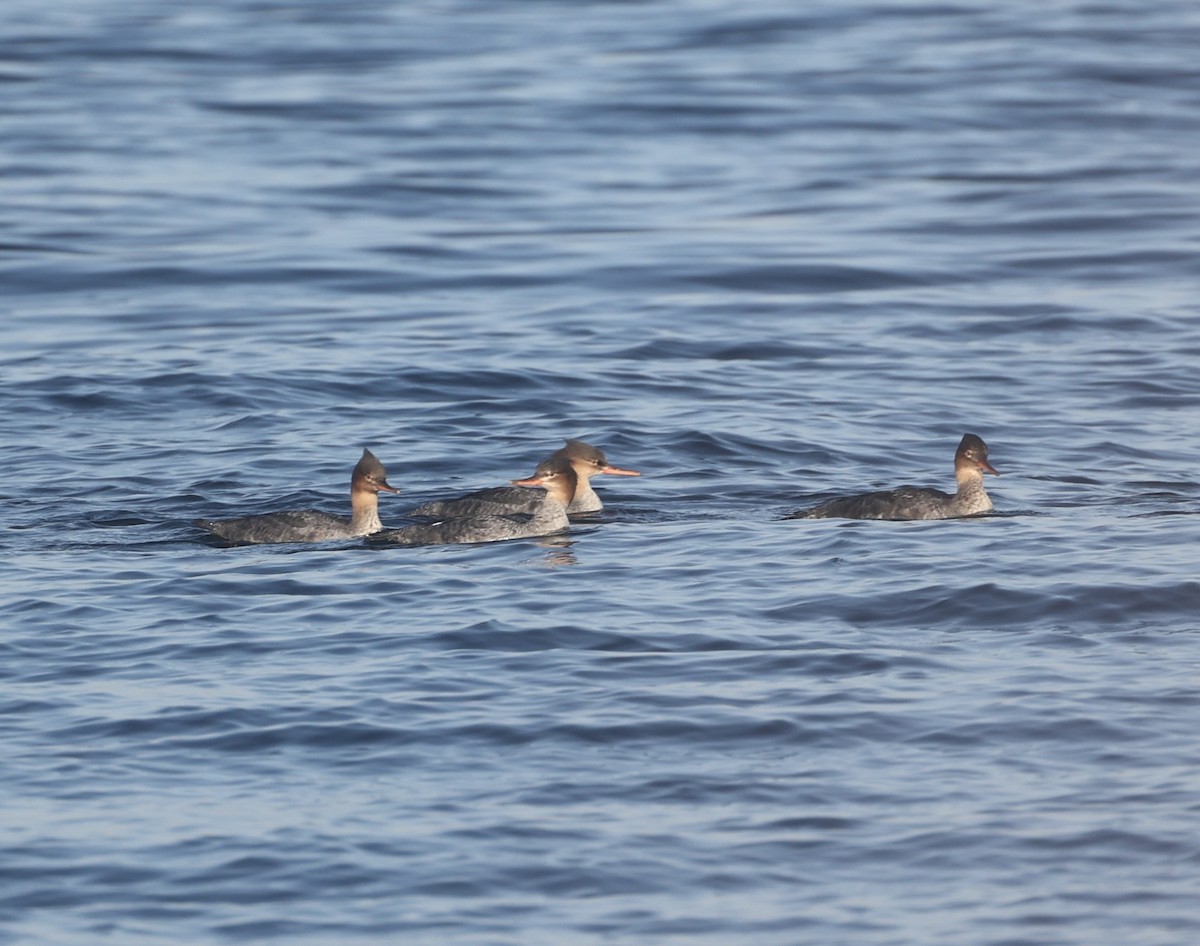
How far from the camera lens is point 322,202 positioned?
26.5 metres

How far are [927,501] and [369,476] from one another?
11.9ft

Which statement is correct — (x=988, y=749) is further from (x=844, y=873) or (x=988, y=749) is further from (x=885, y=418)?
(x=885, y=418)

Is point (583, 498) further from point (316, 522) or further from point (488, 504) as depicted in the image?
point (316, 522)

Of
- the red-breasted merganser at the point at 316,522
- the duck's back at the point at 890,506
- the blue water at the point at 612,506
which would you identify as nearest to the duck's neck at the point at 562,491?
the blue water at the point at 612,506

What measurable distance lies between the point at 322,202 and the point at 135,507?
1341 cm

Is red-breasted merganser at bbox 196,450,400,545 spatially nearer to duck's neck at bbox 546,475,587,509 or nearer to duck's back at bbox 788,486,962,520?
duck's neck at bbox 546,475,587,509

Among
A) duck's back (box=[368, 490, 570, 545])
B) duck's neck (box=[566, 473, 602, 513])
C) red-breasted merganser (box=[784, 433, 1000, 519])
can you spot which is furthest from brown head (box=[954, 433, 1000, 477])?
duck's back (box=[368, 490, 570, 545])

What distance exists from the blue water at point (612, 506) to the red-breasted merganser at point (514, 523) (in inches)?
13.6

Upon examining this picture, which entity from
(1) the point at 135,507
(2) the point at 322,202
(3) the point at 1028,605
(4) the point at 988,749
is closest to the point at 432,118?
(2) the point at 322,202

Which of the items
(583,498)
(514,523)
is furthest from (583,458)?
(514,523)

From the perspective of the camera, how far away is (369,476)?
506 inches

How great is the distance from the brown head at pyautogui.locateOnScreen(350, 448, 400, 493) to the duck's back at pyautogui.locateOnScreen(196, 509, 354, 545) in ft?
1.01

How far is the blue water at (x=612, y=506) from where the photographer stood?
7.80m

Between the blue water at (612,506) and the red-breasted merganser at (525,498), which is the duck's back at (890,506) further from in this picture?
the red-breasted merganser at (525,498)
